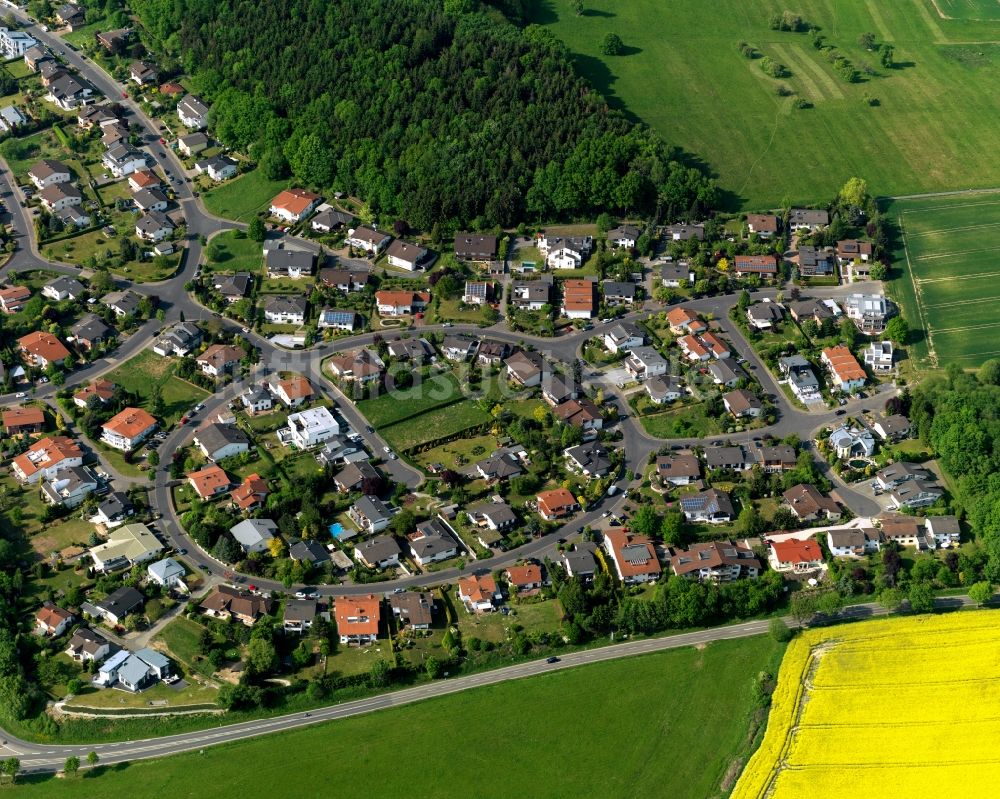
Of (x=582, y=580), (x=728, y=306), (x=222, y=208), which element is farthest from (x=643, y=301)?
(x=222, y=208)

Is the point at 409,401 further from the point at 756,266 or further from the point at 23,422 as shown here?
the point at 756,266

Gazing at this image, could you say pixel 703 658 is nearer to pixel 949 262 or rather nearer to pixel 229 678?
pixel 229 678

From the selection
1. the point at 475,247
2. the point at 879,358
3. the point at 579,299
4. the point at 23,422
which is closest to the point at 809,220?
the point at 879,358

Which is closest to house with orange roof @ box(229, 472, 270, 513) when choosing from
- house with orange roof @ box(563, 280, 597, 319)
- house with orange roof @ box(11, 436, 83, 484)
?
house with orange roof @ box(11, 436, 83, 484)

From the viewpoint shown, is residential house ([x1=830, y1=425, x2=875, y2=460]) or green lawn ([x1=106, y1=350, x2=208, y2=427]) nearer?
residential house ([x1=830, y1=425, x2=875, y2=460])

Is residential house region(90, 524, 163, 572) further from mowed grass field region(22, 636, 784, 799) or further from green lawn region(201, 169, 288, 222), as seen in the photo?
green lawn region(201, 169, 288, 222)

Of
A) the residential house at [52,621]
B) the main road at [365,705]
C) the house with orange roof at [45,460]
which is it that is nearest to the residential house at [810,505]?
the main road at [365,705]
